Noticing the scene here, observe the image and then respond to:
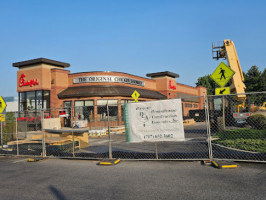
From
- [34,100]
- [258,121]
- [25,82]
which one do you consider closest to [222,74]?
[258,121]

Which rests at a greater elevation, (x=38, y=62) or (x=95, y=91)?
(x=38, y=62)

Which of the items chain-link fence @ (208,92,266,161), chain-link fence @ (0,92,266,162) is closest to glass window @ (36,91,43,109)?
chain-link fence @ (0,92,266,162)

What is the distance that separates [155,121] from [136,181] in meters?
2.45

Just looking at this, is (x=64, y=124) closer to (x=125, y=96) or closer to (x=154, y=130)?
(x=125, y=96)

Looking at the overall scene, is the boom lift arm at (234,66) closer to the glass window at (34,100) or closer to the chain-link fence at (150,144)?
the chain-link fence at (150,144)

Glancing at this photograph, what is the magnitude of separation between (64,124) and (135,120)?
20310 mm

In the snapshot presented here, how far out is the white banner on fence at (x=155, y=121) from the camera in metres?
6.94

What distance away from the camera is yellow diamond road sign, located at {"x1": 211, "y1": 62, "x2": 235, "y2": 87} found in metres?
9.39

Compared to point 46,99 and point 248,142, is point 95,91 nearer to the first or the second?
point 46,99

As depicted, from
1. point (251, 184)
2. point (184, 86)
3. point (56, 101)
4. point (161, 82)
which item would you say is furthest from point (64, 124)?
point (184, 86)

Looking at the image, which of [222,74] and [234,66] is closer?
[222,74]

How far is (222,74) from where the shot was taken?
31.5 ft

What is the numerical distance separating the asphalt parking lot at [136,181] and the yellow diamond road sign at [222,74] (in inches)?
175

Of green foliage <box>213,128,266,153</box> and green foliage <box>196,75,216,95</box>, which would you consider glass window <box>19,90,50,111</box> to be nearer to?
green foliage <box>213,128,266,153</box>
